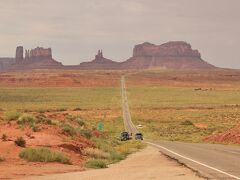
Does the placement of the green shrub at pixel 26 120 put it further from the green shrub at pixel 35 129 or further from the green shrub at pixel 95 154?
the green shrub at pixel 95 154

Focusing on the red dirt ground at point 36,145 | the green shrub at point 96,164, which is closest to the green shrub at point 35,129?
the red dirt ground at point 36,145

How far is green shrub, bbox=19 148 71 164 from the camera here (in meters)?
20.1

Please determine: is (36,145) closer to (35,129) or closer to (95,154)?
(95,154)

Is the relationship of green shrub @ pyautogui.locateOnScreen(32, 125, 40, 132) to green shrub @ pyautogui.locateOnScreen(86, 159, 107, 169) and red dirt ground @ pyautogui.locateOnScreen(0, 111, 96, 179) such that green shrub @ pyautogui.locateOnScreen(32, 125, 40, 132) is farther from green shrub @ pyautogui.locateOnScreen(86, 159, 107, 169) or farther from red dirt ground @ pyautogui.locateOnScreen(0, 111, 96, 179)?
green shrub @ pyautogui.locateOnScreen(86, 159, 107, 169)

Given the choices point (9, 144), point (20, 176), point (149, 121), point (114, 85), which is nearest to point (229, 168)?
point (20, 176)

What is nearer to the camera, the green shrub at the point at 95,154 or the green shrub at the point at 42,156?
the green shrub at the point at 42,156

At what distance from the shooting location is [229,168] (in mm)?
19547

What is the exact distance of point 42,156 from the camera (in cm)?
2014

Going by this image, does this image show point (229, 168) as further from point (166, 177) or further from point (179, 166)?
point (166, 177)

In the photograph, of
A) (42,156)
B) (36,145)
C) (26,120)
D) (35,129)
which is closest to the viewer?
(42,156)

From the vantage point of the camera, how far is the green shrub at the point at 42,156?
790 inches

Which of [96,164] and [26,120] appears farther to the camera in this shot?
[26,120]

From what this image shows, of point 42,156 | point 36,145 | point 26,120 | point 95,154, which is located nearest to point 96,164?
point 42,156

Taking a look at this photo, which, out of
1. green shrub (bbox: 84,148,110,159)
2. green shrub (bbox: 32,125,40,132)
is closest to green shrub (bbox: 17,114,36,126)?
green shrub (bbox: 32,125,40,132)
